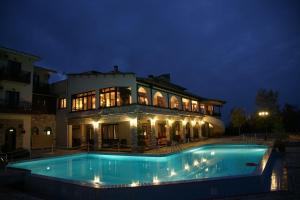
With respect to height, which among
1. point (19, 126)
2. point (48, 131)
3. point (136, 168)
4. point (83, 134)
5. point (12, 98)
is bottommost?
point (136, 168)

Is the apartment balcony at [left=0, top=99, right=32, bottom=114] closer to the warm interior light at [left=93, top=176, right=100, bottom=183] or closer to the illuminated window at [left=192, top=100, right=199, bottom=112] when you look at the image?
the warm interior light at [left=93, top=176, right=100, bottom=183]

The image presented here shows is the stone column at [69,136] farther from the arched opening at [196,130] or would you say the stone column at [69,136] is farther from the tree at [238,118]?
the tree at [238,118]

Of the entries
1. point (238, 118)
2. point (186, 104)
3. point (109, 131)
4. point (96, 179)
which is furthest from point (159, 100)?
point (96, 179)

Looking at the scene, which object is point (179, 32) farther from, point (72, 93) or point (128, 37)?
point (72, 93)

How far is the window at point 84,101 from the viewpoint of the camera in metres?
23.3

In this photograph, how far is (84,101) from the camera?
2402 cm

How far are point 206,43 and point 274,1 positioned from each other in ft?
284

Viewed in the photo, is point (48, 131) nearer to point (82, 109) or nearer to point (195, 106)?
point (82, 109)

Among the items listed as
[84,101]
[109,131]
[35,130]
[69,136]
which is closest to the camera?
[84,101]

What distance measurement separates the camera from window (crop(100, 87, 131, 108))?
69.5ft

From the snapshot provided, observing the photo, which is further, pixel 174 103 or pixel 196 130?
pixel 196 130

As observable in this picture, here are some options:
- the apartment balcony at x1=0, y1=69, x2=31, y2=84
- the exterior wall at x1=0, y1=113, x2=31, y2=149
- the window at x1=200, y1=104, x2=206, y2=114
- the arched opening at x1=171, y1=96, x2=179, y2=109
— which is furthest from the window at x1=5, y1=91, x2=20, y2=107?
the window at x1=200, y1=104, x2=206, y2=114

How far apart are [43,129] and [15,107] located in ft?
20.3

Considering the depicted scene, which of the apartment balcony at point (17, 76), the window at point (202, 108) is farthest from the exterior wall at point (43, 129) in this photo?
the window at point (202, 108)
